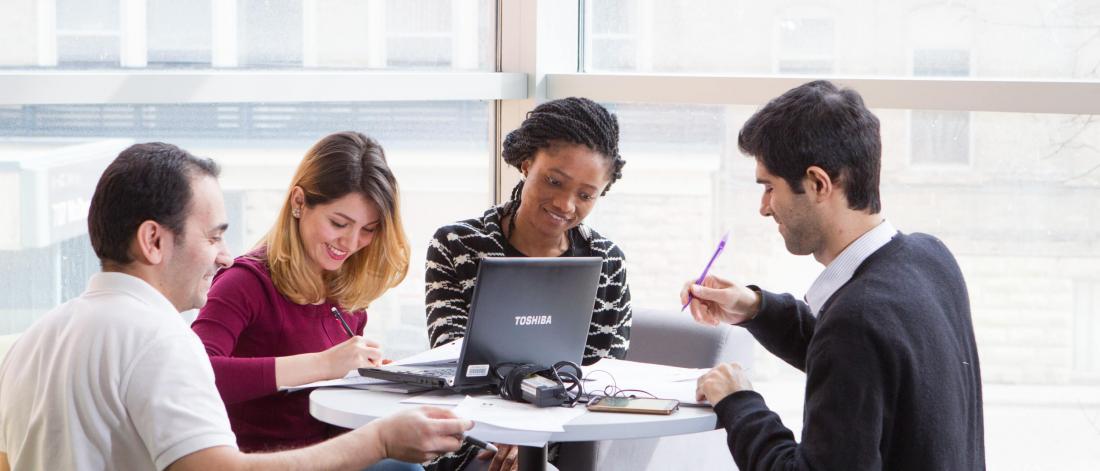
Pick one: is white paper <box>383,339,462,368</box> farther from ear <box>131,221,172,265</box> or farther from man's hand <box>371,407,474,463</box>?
ear <box>131,221,172,265</box>

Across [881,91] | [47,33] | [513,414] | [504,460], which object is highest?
[47,33]

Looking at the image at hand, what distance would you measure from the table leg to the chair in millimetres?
476

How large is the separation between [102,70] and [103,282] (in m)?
1.50

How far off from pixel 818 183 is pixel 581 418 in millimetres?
579

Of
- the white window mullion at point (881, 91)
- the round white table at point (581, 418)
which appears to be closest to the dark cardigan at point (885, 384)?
the round white table at point (581, 418)

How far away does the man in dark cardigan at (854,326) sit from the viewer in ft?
5.83

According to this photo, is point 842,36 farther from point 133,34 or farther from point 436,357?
point 133,34

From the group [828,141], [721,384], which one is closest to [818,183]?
[828,141]

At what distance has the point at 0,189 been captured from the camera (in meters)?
2.71

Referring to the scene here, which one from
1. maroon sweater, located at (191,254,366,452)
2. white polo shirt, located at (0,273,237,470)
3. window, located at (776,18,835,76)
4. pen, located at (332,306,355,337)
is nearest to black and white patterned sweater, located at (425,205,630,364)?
pen, located at (332,306,355,337)

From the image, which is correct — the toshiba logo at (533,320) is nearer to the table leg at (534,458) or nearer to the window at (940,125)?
the table leg at (534,458)

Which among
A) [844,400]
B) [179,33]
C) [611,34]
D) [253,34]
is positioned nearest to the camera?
[844,400]

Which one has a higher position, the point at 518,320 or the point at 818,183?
the point at 818,183

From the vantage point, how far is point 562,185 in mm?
2723
